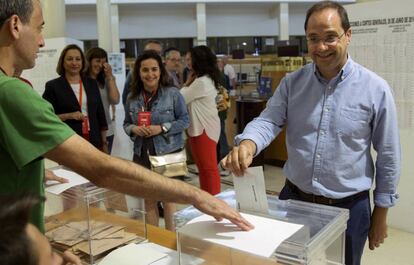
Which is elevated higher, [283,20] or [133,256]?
[283,20]

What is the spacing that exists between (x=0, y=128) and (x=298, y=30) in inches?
535

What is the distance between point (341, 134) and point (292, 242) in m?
0.70

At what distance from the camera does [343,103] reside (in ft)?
5.22

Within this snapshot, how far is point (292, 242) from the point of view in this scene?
1001mm

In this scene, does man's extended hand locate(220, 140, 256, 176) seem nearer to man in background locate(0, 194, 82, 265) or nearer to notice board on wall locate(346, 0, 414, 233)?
man in background locate(0, 194, 82, 265)

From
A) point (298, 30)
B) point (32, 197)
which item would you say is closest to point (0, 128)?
point (32, 197)

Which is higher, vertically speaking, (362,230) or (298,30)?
(298,30)

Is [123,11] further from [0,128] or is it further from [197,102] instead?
[0,128]

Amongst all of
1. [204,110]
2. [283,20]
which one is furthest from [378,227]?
[283,20]

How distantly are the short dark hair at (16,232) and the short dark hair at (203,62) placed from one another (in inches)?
119

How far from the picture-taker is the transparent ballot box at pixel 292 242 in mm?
998

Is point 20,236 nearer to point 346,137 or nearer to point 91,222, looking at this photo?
point 91,222

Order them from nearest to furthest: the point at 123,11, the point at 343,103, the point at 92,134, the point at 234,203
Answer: the point at 234,203, the point at 343,103, the point at 92,134, the point at 123,11

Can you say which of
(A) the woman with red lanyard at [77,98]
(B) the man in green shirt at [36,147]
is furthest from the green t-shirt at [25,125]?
(A) the woman with red lanyard at [77,98]
